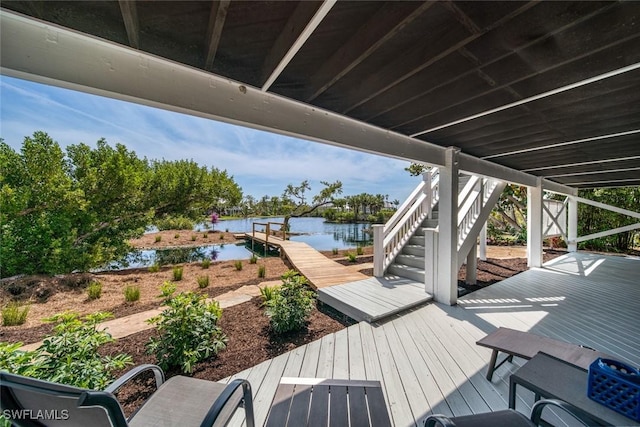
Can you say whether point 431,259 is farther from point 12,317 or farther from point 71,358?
point 12,317

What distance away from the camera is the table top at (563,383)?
123cm

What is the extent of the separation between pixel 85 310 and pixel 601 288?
10.00m

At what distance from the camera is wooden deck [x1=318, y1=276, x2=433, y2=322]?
3.46 metres

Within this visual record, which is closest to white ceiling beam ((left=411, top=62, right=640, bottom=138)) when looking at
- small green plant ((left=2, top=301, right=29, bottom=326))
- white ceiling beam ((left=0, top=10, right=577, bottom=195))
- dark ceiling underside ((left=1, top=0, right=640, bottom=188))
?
dark ceiling underside ((left=1, top=0, right=640, bottom=188))

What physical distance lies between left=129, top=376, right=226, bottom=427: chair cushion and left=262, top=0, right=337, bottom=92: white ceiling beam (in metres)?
2.20

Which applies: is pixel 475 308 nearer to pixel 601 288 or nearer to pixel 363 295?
pixel 363 295

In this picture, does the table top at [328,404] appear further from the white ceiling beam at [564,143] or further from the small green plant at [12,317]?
the small green plant at [12,317]

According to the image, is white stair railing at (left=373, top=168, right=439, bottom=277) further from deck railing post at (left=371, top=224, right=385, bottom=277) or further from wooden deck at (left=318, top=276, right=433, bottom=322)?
wooden deck at (left=318, top=276, right=433, bottom=322)

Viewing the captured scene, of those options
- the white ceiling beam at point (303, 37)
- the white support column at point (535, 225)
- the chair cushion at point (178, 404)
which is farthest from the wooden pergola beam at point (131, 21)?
the white support column at point (535, 225)

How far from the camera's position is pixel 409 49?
1.59 meters

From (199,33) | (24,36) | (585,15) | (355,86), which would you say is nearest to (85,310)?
(24,36)

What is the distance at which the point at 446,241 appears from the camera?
387 cm

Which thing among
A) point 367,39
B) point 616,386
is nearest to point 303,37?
point 367,39

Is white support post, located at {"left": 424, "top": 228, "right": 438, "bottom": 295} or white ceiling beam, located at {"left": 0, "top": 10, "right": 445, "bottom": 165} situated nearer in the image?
white ceiling beam, located at {"left": 0, "top": 10, "right": 445, "bottom": 165}
